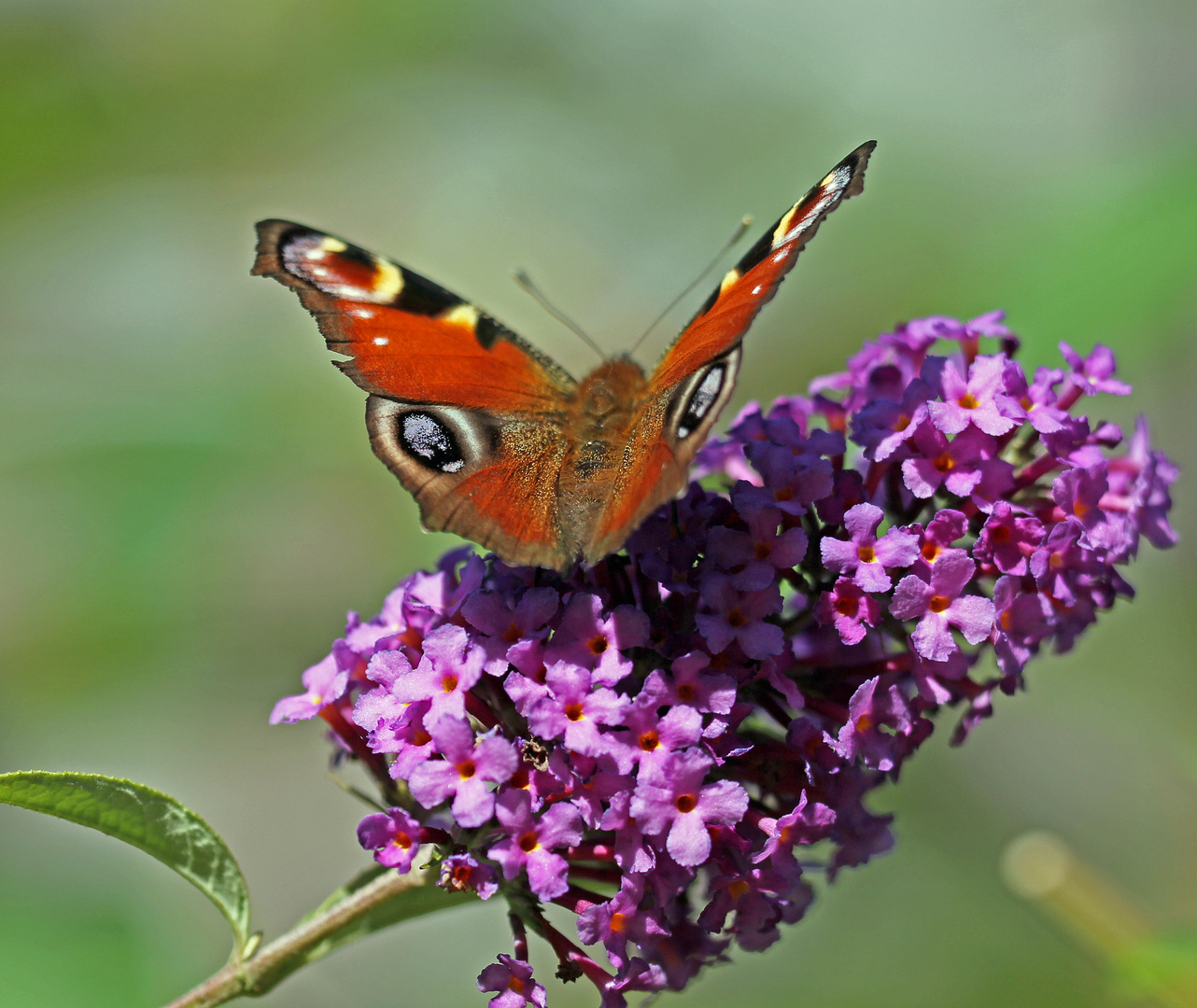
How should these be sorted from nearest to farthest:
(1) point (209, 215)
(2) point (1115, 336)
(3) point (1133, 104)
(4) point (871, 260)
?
(2) point (1115, 336) → (4) point (871, 260) → (3) point (1133, 104) → (1) point (209, 215)

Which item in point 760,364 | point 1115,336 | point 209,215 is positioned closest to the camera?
point 1115,336

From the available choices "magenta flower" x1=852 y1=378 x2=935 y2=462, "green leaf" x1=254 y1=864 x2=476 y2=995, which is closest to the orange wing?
"magenta flower" x1=852 y1=378 x2=935 y2=462

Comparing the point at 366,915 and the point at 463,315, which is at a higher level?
the point at 463,315

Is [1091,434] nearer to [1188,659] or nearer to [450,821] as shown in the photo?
[450,821]

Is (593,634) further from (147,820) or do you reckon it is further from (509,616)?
(147,820)

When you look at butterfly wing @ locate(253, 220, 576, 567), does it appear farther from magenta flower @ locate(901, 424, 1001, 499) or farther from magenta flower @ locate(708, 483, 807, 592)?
magenta flower @ locate(901, 424, 1001, 499)

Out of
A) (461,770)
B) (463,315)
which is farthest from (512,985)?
(463,315)

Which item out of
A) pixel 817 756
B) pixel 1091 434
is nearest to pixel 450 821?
Result: pixel 817 756
